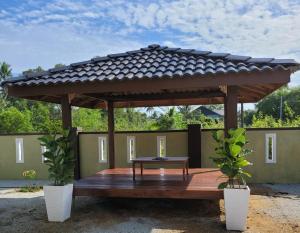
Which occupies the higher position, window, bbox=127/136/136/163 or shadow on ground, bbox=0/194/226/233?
window, bbox=127/136/136/163

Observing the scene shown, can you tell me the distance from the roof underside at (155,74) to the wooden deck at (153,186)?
1665 mm

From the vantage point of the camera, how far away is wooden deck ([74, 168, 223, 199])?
5074mm

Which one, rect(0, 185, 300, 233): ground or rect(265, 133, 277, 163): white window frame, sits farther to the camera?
rect(265, 133, 277, 163): white window frame

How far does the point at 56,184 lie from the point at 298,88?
34034mm

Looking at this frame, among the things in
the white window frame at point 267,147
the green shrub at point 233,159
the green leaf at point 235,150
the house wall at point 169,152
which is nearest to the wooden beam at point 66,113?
the green shrub at point 233,159

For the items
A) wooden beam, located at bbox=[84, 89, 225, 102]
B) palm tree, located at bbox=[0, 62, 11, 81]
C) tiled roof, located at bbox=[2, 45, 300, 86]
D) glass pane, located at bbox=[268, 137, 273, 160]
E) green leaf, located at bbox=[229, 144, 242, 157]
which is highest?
palm tree, located at bbox=[0, 62, 11, 81]

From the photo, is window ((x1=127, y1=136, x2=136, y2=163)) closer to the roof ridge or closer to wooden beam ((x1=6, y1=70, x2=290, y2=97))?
the roof ridge

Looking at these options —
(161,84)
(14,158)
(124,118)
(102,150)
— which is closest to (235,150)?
(161,84)

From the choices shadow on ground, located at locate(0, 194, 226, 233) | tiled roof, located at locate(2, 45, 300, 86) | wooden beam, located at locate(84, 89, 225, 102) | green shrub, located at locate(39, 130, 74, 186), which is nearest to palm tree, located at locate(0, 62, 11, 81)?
wooden beam, located at locate(84, 89, 225, 102)

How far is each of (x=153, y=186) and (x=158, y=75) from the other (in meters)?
1.92

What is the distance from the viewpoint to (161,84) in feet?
16.9

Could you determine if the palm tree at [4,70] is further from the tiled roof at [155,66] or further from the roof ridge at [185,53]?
the tiled roof at [155,66]

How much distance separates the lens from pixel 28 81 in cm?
566

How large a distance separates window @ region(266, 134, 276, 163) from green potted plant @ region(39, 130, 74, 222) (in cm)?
560
